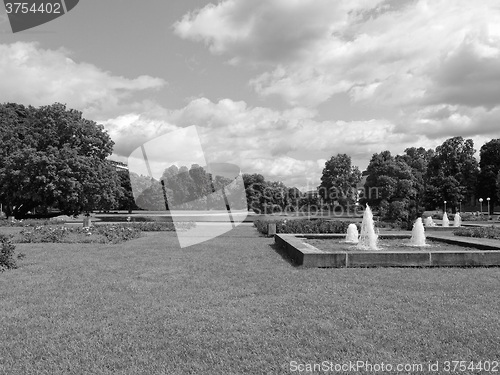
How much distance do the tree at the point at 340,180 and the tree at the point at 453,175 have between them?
14316mm

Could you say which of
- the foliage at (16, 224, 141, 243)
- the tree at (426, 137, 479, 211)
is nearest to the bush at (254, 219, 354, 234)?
the foliage at (16, 224, 141, 243)

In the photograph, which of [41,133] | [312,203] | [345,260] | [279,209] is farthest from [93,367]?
[279,209]

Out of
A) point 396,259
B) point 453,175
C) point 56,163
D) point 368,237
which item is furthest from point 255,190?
point 396,259

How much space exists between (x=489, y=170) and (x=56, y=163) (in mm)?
65469

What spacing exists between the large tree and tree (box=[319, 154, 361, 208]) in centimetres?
3151

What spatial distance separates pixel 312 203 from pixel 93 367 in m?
77.9

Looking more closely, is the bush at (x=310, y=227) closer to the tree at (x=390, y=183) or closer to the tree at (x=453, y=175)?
the tree at (x=390, y=183)

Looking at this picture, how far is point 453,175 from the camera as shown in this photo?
65125 mm

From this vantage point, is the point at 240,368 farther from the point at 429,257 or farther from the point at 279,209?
the point at 279,209

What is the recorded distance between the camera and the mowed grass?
468cm

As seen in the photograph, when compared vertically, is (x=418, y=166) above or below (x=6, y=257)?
above

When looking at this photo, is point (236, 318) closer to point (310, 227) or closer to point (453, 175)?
point (310, 227)

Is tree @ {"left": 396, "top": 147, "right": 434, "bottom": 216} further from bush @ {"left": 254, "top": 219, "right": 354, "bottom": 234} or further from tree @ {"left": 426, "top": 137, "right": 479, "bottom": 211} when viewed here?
bush @ {"left": 254, "top": 219, "right": 354, "bottom": 234}

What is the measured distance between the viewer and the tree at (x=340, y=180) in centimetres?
5794
